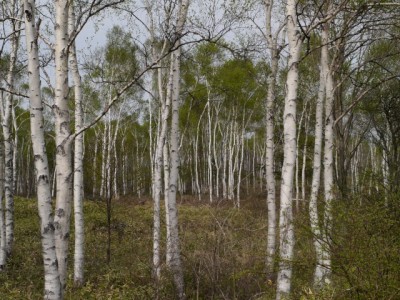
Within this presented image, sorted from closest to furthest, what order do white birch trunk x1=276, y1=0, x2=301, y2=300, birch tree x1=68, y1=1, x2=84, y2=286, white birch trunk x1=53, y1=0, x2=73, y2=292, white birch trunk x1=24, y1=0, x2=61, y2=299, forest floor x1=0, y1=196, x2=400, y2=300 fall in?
white birch trunk x1=24, y1=0, x2=61, y2=299
forest floor x1=0, y1=196, x2=400, y2=300
white birch trunk x1=53, y1=0, x2=73, y2=292
white birch trunk x1=276, y1=0, x2=301, y2=300
birch tree x1=68, y1=1, x2=84, y2=286

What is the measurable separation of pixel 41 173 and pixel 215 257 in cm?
350

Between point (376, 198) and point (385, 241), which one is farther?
point (376, 198)

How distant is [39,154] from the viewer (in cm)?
383

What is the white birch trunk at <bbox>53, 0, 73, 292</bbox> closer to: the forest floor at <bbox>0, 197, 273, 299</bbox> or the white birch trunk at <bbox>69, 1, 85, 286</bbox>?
the forest floor at <bbox>0, 197, 273, 299</bbox>

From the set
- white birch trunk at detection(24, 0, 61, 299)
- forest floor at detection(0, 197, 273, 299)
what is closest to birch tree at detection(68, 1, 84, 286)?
forest floor at detection(0, 197, 273, 299)

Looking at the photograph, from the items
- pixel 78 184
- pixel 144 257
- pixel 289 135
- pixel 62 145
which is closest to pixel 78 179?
pixel 78 184

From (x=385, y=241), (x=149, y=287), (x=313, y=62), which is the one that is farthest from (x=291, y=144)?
(x=313, y=62)

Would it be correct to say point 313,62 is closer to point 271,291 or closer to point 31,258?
point 271,291

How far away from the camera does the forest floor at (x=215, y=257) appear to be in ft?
13.0

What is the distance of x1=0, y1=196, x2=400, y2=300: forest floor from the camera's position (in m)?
3.97

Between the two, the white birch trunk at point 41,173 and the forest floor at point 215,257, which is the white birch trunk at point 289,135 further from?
the white birch trunk at point 41,173

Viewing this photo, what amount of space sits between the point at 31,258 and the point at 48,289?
7873mm

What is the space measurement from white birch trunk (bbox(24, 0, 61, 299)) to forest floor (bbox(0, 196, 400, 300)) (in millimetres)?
1942

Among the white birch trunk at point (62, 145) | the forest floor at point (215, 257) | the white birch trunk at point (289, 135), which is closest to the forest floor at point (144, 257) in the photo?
the forest floor at point (215, 257)
